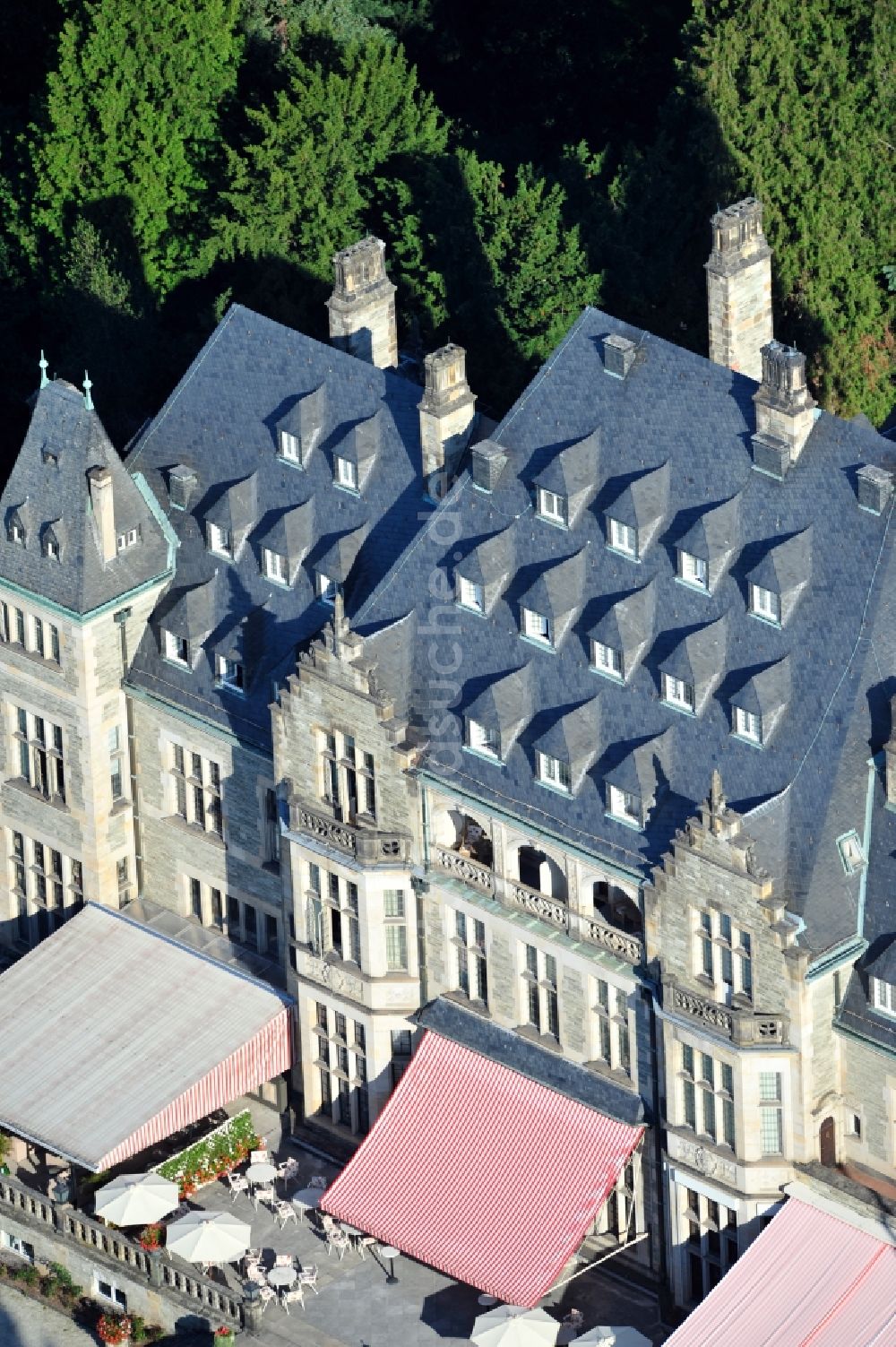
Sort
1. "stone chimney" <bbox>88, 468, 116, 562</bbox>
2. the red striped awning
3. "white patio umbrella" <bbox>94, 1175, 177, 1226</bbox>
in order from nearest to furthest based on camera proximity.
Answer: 1. the red striped awning
2. "white patio umbrella" <bbox>94, 1175, 177, 1226</bbox>
3. "stone chimney" <bbox>88, 468, 116, 562</bbox>

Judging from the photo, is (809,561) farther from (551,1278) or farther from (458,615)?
(551,1278)

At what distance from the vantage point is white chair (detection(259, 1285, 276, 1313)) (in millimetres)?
118062

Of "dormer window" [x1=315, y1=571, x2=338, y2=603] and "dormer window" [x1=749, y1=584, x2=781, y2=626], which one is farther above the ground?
"dormer window" [x1=749, y1=584, x2=781, y2=626]

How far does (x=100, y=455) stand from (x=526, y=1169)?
26155 mm

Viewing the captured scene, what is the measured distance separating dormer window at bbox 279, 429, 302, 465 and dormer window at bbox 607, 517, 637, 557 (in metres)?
12.6

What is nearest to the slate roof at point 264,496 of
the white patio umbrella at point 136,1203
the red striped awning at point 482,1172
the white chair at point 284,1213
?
the red striped awning at point 482,1172

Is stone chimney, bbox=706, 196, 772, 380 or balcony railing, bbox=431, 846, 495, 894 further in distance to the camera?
stone chimney, bbox=706, 196, 772, 380

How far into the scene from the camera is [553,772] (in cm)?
11506

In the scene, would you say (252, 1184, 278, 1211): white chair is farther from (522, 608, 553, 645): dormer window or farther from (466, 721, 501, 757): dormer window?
(522, 608, 553, 645): dormer window

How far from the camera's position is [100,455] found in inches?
4872

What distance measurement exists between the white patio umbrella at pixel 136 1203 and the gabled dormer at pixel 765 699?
23.5m

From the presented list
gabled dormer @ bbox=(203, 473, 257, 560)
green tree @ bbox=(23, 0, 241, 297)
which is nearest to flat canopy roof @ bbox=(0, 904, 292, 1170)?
gabled dormer @ bbox=(203, 473, 257, 560)

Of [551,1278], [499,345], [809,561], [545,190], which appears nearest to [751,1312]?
[551,1278]

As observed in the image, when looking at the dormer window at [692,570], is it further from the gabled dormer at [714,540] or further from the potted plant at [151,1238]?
the potted plant at [151,1238]
